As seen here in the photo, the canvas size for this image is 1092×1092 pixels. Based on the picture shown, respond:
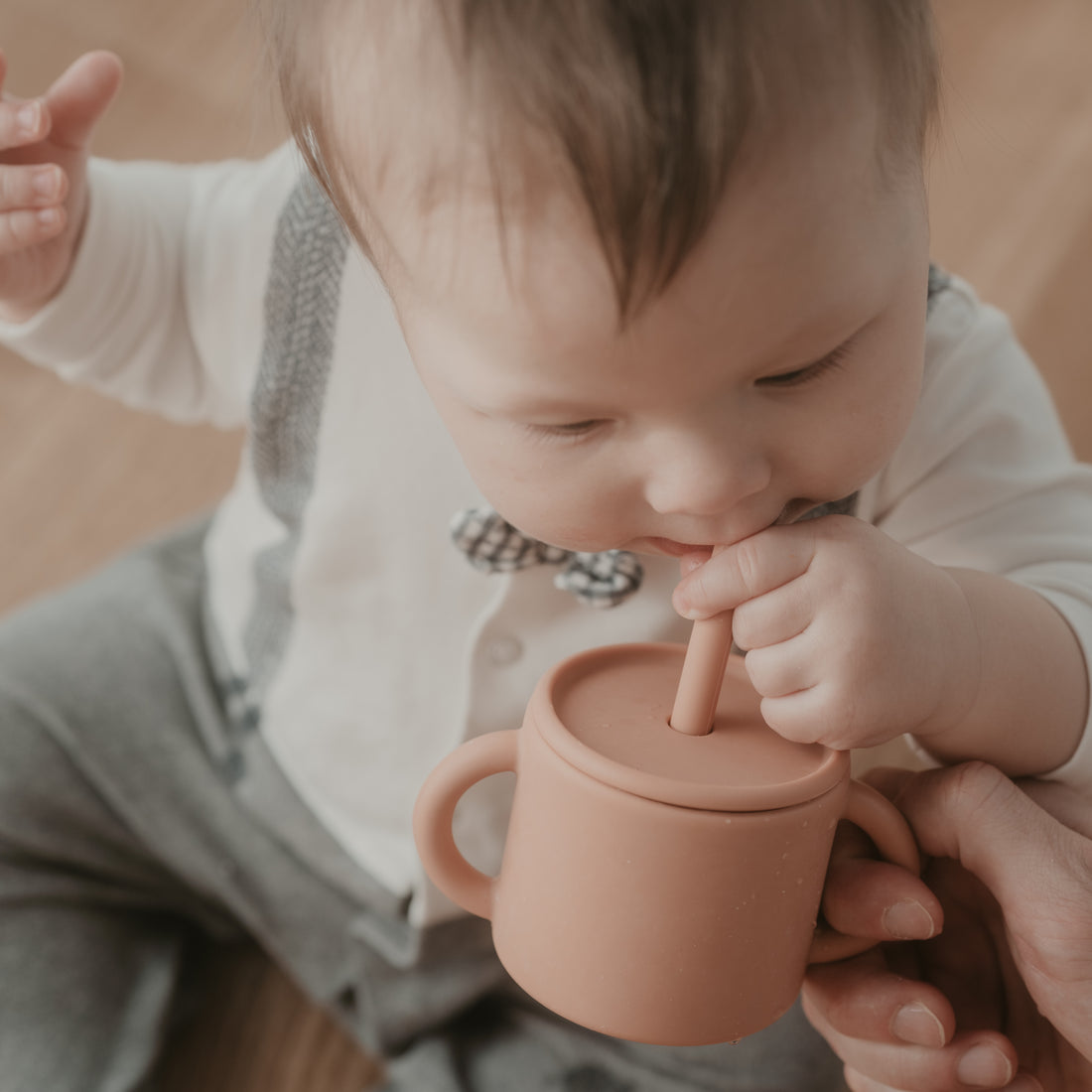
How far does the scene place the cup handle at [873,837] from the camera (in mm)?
498

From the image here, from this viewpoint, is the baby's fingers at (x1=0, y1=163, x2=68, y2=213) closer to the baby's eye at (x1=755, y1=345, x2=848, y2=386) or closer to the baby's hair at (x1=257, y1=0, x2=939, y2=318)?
the baby's hair at (x1=257, y1=0, x2=939, y2=318)

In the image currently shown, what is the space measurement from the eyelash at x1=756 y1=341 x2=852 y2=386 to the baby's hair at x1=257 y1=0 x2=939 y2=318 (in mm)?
68

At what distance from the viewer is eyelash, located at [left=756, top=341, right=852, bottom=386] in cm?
41

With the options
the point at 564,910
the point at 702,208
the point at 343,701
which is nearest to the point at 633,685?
the point at 564,910

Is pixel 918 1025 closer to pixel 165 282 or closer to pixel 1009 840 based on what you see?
pixel 1009 840

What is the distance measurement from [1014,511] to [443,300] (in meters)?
0.35

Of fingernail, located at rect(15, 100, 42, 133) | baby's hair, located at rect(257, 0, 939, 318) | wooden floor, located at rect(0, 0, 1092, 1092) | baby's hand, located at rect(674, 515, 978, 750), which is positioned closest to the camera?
baby's hair, located at rect(257, 0, 939, 318)

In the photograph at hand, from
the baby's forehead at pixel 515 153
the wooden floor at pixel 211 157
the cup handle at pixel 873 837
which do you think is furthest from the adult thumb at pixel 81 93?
the cup handle at pixel 873 837

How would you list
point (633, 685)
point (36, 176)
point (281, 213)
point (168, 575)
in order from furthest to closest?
1. point (168, 575)
2. point (281, 213)
3. point (36, 176)
4. point (633, 685)

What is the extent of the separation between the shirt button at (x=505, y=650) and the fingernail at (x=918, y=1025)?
269mm

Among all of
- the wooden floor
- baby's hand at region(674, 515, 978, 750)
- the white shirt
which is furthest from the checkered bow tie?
the wooden floor

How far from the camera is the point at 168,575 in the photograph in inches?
36.0

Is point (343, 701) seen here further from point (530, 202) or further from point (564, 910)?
point (530, 202)

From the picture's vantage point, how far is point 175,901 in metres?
0.89
